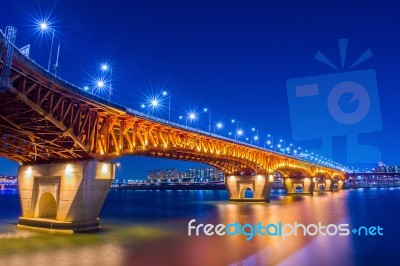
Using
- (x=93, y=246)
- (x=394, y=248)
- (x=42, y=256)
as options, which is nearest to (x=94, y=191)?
(x=93, y=246)

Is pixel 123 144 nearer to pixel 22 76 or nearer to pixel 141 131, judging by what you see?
pixel 141 131

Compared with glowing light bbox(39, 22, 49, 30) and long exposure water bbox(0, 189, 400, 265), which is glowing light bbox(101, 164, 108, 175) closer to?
long exposure water bbox(0, 189, 400, 265)

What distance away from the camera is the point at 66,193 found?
105ft

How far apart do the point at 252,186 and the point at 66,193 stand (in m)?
57.7

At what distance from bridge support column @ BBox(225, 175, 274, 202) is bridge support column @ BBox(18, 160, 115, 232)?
52129 millimetres

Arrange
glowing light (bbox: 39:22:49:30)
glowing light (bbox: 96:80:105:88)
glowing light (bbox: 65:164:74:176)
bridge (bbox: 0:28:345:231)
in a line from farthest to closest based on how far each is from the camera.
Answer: glowing light (bbox: 96:80:105:88) → glowing light (bbox: 65:164:74:176) → glowing light (bbox: 39:22:49:30) → bridge (bbox: 0:28:345:231)

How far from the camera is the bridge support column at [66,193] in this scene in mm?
31812

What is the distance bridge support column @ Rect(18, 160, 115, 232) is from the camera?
1252 inches

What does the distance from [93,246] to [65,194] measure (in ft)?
28.7

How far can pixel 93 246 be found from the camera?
82.7 ft

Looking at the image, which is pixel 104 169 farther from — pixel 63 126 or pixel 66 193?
pixel 63 126

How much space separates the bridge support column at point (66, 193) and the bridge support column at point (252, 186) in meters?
52.1

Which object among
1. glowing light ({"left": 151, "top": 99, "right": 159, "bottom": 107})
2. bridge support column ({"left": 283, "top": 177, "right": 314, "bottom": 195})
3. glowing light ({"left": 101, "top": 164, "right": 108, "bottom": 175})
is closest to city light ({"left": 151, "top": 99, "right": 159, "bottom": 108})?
glowing light ({"left": 151, "top": 99, "right": 159, "bottom": 107})

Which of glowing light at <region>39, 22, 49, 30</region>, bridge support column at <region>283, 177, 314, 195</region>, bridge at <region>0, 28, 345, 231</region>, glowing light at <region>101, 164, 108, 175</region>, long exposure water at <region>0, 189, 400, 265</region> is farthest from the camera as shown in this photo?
bridge support column at <region>283, 177, 314, 195</region>
